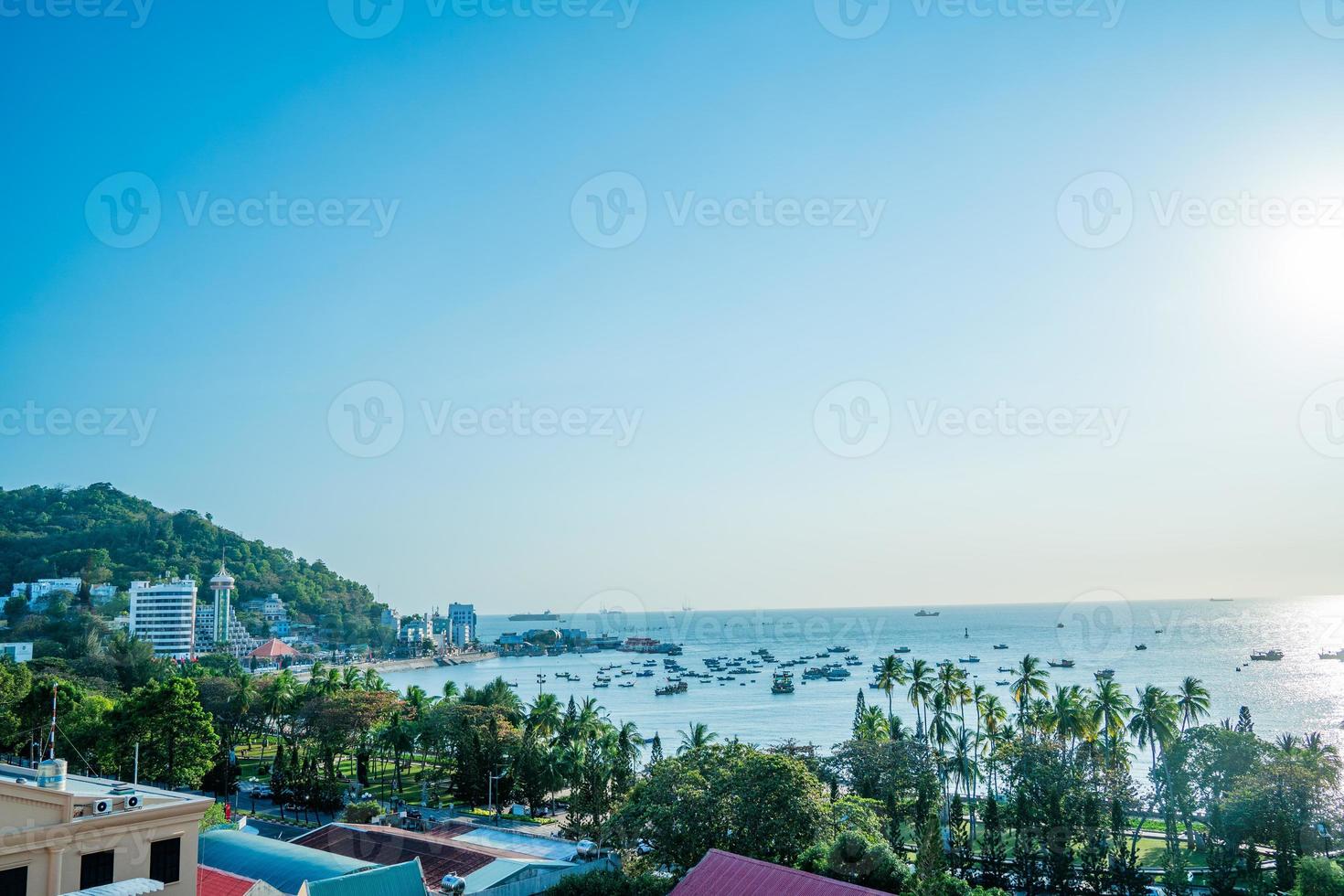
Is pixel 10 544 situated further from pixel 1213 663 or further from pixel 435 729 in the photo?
pixel 1213 663

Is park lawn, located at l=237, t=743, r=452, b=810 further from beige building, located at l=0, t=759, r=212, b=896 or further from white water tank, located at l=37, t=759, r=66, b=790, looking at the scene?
white water tank, located at l=37, t=759, r=66, b=790

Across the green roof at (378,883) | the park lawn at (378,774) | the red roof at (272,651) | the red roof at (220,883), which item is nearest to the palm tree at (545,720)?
the park lawn at (378,774)

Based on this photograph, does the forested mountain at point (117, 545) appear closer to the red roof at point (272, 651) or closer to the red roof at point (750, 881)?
the red roof at point (272, 651)

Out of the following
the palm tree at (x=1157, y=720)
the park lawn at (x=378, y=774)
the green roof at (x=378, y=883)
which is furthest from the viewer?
the park lawn at (x=378, y=774)

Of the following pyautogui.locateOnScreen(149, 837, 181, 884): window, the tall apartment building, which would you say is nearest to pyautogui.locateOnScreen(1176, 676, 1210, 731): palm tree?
pyautogui.locateOnScreen(149, 837, 181, 884): window

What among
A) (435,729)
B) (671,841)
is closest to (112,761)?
(435,729)

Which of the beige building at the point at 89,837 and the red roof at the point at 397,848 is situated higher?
the beige building at the point at 89,837

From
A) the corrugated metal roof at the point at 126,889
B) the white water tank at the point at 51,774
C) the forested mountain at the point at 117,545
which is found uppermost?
the forested mountain at the point at 117,545
